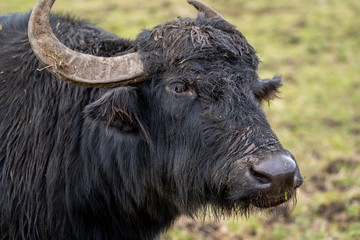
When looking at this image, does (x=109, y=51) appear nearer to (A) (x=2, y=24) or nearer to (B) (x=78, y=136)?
(B) (x=78, y=136)

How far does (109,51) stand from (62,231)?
1.44 meters

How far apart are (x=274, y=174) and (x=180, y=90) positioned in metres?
0.91

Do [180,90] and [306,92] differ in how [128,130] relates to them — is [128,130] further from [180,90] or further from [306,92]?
[306,92]

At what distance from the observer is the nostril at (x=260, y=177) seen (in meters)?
3.01

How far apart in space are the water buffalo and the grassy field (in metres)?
1.25

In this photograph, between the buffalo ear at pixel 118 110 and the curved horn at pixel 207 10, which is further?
the curved horn at pixel 207 10

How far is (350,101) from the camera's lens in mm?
9172

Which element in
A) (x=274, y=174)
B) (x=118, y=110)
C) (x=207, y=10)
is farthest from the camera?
(x=207, y=10)

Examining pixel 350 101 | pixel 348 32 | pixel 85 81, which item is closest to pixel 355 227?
pixel 85 81

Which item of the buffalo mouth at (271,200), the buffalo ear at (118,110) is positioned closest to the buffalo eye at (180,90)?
the buffalo ear at (118,110)

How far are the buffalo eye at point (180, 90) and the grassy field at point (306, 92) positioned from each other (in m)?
1.81

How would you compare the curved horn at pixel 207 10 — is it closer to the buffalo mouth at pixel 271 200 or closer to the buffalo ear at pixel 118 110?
the buffalo ear at pixel 118 110

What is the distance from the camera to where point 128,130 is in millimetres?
3627

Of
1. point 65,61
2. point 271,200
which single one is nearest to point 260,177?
point 271,200
